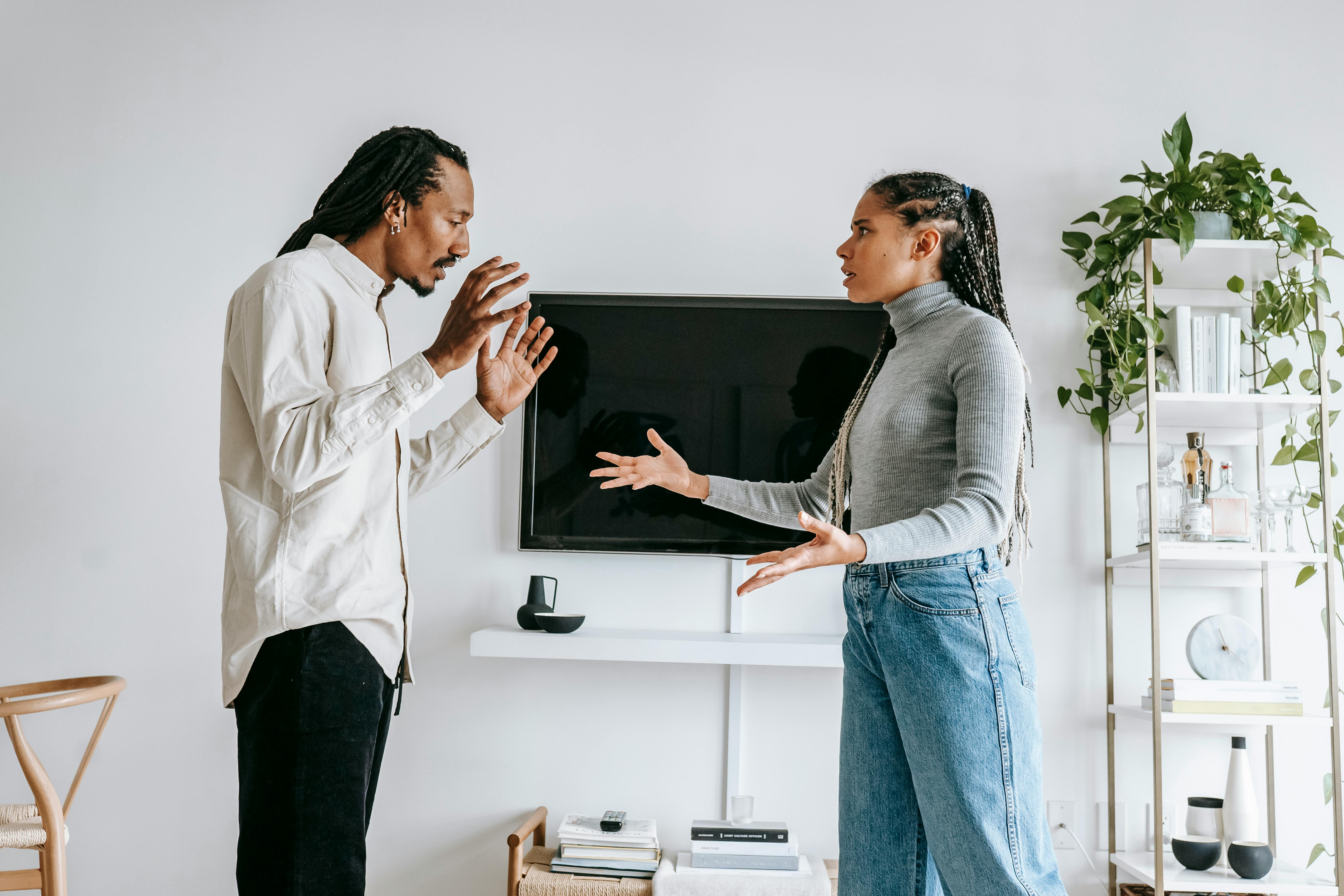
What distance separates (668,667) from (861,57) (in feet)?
5.51

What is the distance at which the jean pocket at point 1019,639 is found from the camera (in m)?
1.33

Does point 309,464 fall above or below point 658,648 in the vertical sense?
above

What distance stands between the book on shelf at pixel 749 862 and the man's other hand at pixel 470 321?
1.36 m

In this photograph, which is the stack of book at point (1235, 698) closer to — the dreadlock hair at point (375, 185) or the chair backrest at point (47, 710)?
the dreadlock hair at point (375, 185)

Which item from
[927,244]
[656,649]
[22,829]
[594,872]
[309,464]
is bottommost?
[594,872]

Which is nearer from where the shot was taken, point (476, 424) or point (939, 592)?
point (939, 592)

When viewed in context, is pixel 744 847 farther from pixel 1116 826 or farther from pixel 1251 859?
pixel 1251 859

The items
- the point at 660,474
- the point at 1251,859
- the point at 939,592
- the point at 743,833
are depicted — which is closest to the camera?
the point at 939,592

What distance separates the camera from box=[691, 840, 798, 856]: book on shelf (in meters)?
2.24

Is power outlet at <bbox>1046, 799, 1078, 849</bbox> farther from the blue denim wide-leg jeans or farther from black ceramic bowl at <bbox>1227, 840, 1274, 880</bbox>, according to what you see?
the blue denim wide-leg jeans

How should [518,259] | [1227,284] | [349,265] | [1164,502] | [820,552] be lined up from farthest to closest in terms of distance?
1. [518,259]
2. [1227,284]
3. [1164,502]
4. [349,265]
5. [820,552]

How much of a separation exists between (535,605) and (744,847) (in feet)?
2.41

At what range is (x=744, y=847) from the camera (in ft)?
7.42

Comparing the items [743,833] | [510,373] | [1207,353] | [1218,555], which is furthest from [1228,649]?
[510,373]
